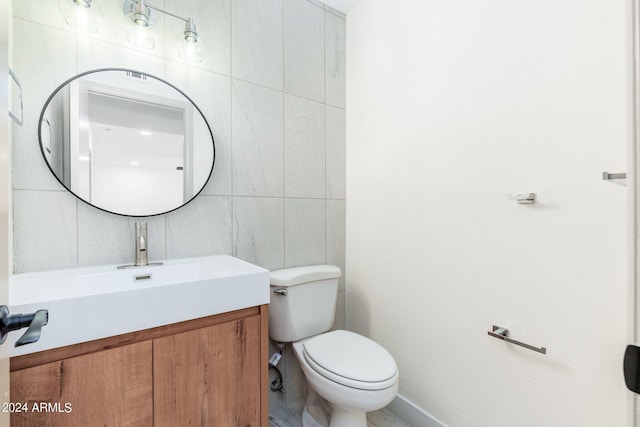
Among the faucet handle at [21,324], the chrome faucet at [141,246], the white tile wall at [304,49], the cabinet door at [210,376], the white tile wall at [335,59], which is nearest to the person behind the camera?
the faucet handle at [21,324]

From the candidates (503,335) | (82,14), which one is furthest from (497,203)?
(82,14)

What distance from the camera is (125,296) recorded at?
2.76 ft

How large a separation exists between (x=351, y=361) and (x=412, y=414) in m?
0.58

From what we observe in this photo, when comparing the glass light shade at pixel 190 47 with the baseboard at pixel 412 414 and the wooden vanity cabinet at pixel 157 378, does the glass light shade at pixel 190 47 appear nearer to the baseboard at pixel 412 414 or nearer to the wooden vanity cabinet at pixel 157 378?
the wooden vanity cabinet at pixel 157 378

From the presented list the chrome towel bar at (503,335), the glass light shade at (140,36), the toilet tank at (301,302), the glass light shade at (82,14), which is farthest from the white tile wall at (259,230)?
the chrome towel bar at (503,335)

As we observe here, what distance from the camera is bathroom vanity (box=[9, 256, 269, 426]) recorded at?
0.76 metres

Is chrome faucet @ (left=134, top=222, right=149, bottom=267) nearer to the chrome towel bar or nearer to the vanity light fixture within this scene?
the vanity light fixture

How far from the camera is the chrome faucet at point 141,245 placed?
1.21 metres

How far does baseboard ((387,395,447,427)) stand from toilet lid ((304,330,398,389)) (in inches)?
16.9

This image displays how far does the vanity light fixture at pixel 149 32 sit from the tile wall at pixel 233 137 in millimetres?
33

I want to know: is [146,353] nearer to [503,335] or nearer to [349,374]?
[349,374]

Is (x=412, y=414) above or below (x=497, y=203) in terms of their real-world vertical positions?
below

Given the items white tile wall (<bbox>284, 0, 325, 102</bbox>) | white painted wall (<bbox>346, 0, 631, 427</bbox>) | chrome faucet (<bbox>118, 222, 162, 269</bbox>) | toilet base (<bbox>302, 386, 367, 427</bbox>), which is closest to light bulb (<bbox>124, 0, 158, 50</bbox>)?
white tile wall (<bbox>284, 0, 325, 102</bbox>)

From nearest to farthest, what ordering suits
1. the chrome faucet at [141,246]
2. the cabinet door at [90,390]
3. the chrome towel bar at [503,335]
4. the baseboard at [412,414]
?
1. the cabinet door at [90,390]
2. the chrome towel bar at [503,335]
3. the chrome faucet at [141,246]
4. the baseboard at [412,414]
